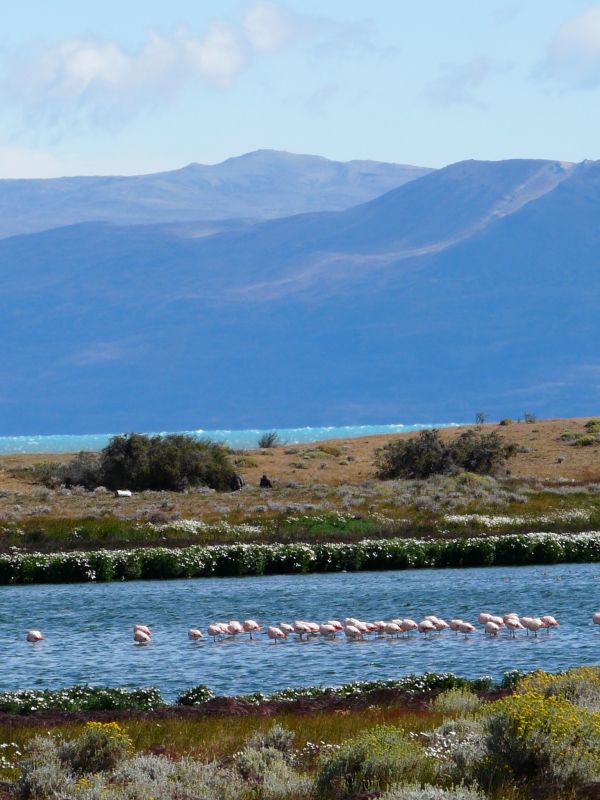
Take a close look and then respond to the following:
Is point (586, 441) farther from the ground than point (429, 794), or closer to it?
farther from the ground

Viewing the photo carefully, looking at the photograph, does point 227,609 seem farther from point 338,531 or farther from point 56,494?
point 56,494

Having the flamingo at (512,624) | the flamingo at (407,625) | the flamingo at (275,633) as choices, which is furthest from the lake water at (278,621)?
the flamingo at (512,624)

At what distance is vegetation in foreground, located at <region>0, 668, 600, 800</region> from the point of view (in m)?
16.7

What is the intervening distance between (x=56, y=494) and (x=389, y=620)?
3734cm

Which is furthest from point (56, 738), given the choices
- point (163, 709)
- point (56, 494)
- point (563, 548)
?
point (56, 494)

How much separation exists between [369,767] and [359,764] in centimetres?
18

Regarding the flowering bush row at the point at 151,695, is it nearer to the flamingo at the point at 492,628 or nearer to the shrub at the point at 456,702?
the shrub at the point at 456,702

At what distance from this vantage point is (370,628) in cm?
3628

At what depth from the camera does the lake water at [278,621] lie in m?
31.7

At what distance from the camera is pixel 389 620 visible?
4041 cm

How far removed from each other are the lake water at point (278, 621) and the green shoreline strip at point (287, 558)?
1.07 m

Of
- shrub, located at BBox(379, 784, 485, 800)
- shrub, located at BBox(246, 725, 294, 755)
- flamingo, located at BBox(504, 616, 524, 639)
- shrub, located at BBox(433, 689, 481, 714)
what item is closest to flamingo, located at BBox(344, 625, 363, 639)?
flamingo, located at BBox(504, 616, 524, 639)

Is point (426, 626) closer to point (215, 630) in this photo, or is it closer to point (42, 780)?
point (215, 630)

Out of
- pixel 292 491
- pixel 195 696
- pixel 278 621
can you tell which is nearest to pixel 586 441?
pixel 292 491
